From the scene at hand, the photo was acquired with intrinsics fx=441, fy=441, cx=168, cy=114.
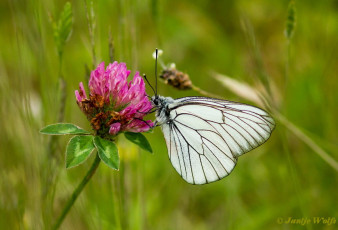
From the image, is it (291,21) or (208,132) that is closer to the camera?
(291,21)

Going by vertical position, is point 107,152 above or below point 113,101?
below

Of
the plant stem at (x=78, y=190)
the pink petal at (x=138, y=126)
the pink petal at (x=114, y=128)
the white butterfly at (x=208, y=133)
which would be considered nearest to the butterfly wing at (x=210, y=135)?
the white butterfly at (x=208, y=133)

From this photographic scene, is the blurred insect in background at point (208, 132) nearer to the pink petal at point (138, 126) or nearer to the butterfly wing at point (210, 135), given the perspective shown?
the butterfly wing at point (210, 135)

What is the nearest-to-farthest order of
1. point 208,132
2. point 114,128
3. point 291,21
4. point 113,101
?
1. point 114,128
2. point 113,101
3. point 291,21
4. point 208,132

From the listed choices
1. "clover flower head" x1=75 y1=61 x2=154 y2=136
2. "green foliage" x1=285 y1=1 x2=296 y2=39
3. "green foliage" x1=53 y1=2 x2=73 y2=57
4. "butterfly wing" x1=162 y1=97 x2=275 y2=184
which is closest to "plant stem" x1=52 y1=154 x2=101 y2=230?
"clover flower head" x1=75 y1=61 x2=154 y2=136

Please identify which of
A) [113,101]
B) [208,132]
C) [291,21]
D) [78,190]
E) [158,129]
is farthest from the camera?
[158,129]

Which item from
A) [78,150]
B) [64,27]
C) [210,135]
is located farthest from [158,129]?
[78,150]

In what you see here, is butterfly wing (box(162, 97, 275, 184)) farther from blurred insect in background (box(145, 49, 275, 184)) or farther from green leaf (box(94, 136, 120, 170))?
green leaf (box(94, 136, 120, 170))

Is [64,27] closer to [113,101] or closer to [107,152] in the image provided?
[113,101]
